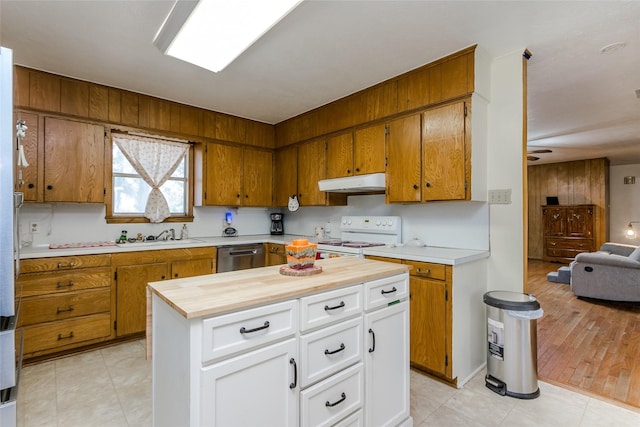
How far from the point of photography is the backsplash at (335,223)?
2844 mm

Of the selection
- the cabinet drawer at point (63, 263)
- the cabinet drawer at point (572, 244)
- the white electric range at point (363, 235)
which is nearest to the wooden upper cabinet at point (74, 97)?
the cabinet drawer at point (63, 263)

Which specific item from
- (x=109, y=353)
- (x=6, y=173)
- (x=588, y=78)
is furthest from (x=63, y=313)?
(x=588, y=78)

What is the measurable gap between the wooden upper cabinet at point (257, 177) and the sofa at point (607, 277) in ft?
15.5

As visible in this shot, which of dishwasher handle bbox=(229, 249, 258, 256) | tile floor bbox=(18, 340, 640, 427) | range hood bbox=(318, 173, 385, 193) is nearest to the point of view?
tile floor bbox=(18, 340, 640, 427)

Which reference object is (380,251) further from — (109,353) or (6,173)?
(109,353)

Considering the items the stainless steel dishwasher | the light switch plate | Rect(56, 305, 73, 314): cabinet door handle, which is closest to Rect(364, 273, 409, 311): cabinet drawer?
the light switch plate

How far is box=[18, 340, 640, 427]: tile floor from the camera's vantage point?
195cm

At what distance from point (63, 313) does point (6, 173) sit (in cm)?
186

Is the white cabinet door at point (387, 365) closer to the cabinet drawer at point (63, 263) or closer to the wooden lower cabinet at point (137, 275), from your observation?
the wooden lower cabinet at point (137, 275)

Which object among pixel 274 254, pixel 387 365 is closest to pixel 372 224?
pixel 274 254

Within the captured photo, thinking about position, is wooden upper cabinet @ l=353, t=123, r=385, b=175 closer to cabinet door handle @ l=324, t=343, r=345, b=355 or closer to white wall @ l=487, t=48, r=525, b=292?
white wall @ l=487, t=48, r=525, b=292

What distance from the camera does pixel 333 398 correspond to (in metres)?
1.45

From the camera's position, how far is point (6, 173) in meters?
1.44

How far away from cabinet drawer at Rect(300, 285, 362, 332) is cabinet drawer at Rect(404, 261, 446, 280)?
104 cm
